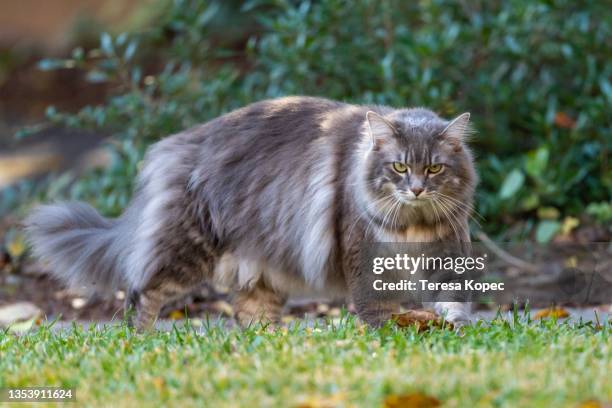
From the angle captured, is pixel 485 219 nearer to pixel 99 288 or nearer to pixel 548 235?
pixel 548 235

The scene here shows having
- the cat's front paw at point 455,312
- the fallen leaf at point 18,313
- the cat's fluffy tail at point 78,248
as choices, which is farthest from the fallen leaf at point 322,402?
the fallen leaf at point 18,313

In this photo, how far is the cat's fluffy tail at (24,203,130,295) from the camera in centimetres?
526

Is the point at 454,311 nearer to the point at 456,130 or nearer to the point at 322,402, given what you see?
the point at 456,130

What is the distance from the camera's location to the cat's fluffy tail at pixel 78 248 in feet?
17.3

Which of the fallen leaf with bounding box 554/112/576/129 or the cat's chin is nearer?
the cat's chin

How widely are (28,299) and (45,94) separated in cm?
529

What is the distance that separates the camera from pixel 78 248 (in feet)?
17.3

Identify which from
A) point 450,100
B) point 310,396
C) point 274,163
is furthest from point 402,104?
point 310,396

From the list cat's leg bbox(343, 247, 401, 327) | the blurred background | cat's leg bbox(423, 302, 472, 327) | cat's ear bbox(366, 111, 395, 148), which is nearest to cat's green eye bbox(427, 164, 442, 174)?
cat's ear bbox(366, 111, 395, 148)

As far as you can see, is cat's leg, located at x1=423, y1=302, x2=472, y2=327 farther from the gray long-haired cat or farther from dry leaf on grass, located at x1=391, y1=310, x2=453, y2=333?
dry leaf on grass, located at x1=391, y1=310, x2=453, y2=333

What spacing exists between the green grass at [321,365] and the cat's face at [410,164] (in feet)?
2.21

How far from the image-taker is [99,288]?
5352mm

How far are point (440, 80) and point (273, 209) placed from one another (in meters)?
2.71

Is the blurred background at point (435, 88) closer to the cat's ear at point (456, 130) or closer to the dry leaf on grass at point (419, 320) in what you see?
Answer: the cat's ear at point (456, 130)
